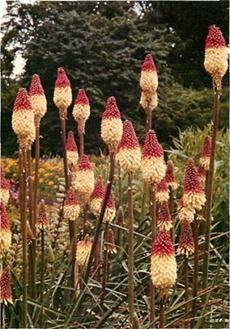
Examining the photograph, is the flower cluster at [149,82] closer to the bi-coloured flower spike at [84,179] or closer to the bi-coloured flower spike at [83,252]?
the bi-coloured flower spike at [84,179]

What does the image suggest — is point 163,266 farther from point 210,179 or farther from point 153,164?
point 210,179

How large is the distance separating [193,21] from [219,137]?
8.92m

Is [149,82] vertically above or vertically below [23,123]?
above

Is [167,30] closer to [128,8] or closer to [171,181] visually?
[128,8]

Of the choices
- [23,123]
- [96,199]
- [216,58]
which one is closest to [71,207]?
[96,199]

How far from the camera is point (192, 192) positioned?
2246mm

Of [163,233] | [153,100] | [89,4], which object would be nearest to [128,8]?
[89,4]

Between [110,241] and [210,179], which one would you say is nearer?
[210,179]

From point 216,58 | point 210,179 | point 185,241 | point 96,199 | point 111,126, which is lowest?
point 185,241

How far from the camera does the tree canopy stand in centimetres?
1399

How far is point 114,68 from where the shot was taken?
597 inches

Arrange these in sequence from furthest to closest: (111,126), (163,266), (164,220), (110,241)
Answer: (110,241) → (164,220) → (111,126) → (163,266)

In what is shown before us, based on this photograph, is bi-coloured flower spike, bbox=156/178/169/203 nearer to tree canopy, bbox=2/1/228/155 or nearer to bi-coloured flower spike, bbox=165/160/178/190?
bi-coloured flower spike, bbox=165/160/178/190

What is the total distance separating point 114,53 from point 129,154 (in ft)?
43.6
